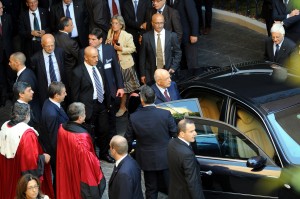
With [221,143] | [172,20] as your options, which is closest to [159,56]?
[172,20]

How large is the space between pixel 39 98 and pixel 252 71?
3.30 metres

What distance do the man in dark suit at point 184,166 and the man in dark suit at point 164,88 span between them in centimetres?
183

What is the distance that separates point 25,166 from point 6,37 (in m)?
4.92

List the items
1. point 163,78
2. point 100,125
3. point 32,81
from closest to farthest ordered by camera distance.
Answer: point 163,78
point 32,81
point 100,125

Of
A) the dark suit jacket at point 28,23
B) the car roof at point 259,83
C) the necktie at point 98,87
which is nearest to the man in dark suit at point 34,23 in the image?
the dark suit jacket at point 28,23

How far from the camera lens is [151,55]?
11859 millimetres

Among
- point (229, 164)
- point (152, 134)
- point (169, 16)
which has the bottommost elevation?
point (229, 164)

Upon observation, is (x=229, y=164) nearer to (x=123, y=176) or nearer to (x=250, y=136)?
(x=250, y=136)

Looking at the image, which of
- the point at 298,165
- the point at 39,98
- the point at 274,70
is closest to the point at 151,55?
the point at 39,98

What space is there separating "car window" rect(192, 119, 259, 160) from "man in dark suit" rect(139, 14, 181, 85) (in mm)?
2862

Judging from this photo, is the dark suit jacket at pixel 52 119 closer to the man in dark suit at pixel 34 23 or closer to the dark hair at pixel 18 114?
the dark hair at pixel 18 114

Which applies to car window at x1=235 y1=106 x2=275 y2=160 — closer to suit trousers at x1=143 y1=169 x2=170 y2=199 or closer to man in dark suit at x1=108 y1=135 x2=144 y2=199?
suit trousers at x1=143 y1=169 x2=170 y2=199

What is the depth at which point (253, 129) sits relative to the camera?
8742mm

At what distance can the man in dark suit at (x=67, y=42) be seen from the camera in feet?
37.7
